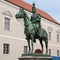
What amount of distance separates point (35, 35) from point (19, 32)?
16.6m

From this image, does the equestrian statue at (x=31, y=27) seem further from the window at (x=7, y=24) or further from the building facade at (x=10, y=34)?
the window at (x=7, y=24)

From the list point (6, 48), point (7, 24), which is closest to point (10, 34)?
point (7, 24)

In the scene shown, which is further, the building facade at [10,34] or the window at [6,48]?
the window at [6,48]

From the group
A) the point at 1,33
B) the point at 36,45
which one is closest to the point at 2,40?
the point at 1,33

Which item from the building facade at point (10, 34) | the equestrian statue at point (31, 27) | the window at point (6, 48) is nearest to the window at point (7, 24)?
the building facade at point (10, 34)

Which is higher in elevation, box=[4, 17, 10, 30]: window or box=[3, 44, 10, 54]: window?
A: box=[4, 17, 10, 30]: window

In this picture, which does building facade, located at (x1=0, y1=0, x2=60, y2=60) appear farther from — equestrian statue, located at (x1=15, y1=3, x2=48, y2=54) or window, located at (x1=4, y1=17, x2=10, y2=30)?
equestrian statue, located at (x1=15, y1=3, x2=48, y2=54)

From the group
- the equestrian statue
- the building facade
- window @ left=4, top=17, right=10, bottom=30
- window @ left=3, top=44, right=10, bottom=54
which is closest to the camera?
the equestrian statue

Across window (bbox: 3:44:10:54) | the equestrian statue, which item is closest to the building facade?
window (bbox: 3:44:10:54)

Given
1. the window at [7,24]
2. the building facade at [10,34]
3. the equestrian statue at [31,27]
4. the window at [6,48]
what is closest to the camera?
the equestrian statue at [31,27]

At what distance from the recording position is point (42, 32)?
1802cm

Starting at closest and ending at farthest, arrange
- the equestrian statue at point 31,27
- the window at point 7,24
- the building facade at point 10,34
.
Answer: the equestrian statue at point 31,27 → the building facade at point 10,34 → the window at point 7,24

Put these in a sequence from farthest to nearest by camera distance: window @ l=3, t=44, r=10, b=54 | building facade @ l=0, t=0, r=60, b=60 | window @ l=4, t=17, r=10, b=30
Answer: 1. window @ l=4, t=17, r=10, b=30
2. window @ l=3, t=44, r=10, b=54
3. building facade @ l=0, t=0, r=60, b=60

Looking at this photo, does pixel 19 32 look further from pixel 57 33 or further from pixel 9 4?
pixel 57 33
